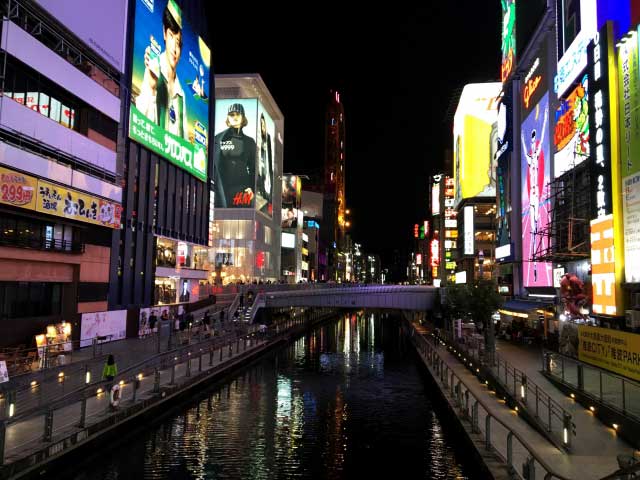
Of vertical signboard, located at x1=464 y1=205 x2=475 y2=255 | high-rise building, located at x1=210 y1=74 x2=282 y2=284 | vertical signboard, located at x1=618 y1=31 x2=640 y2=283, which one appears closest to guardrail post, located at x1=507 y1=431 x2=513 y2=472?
vertical signboard, located at x1=618 y1=31 x2=640 y2=283

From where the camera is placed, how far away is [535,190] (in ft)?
183

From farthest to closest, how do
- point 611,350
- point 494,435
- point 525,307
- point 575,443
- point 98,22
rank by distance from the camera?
point 525,307 → point 98,22 → point 611,350 → point 494,435 → point 575,443

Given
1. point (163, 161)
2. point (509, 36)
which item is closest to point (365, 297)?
point (163, 161)

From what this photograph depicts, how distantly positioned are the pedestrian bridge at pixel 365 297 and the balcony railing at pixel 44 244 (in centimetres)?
2806

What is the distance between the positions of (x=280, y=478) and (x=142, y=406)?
7.96m

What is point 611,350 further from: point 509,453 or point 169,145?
point 169,145

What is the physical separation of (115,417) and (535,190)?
4691 centimetres

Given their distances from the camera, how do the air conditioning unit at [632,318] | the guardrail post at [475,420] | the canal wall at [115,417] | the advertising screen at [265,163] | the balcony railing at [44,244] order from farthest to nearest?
1. the advertising screen at [265,163]
2. the balcony railing at [44,244]
3. the air conditioning unit at [632,318]
4. the guardrail post at [475,420]
5. the canal wall at [115,417]

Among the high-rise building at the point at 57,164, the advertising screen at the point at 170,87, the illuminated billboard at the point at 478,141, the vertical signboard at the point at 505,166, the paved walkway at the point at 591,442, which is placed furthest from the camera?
the illuminated billboard at the point at 478,141

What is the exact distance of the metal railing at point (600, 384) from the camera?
15923mm

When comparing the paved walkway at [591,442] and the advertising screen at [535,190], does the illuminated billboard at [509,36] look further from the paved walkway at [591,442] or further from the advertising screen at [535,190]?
the paved walkway at [591,442]

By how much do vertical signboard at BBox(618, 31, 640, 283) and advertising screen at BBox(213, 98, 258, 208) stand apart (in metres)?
73.6

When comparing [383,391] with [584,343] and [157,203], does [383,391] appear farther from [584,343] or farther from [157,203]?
[157,203]

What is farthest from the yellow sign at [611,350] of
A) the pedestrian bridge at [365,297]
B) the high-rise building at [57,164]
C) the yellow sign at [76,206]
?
the pedestrian bridge at [365,297]
